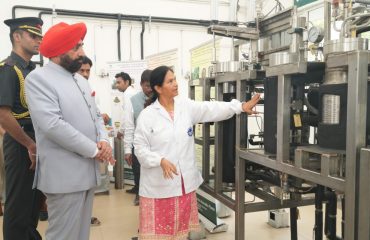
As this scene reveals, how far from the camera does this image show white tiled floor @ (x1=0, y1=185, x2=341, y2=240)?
2.83 metres

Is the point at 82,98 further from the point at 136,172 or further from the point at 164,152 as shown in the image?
the point at 136,172

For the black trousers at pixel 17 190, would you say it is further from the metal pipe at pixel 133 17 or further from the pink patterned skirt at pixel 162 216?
the metal pipe at pixel 133 17

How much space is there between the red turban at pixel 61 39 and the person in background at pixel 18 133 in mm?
424

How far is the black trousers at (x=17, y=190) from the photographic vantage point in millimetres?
1917

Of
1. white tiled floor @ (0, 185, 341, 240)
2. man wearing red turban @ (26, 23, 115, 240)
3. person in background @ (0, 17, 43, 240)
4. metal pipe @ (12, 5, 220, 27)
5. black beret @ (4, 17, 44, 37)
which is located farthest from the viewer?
metal pipe @ (12, 5, 220, 27)

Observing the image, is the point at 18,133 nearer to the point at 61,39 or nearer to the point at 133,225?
the point at 61,39

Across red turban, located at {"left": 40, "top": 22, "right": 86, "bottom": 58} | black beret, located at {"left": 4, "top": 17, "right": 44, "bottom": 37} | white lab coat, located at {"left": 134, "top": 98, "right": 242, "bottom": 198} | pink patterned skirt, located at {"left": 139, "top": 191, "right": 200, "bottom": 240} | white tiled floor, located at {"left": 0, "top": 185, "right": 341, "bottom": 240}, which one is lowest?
white tiled floor, located at {"left": 0, "top": 185, "right": 341, "bottom": 240}

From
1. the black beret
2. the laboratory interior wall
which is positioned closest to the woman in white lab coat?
the black beret

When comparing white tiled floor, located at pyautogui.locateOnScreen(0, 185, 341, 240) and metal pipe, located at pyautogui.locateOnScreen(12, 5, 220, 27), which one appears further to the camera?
metal pipe, located at pyautogui.locateOnScreen(12, 5, 220, 27)

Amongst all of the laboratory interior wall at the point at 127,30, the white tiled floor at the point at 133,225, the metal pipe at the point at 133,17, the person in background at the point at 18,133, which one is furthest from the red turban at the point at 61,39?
the metal pipe at the point at 133,17

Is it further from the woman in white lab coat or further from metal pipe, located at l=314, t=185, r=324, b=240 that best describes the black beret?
metal pipe, located at l=314, t=185, r=324, b=240

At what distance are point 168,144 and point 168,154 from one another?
0.19 ft

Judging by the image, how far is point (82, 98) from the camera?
162cm

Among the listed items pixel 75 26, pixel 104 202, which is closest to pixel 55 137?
pixel 75 26
